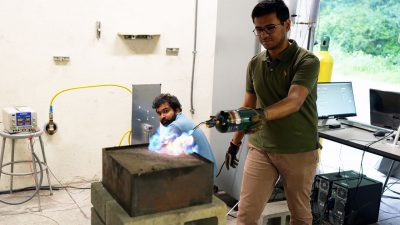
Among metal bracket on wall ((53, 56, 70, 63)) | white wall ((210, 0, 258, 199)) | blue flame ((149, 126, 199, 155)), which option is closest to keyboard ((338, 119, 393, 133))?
white wall ((210, 0, 258, 199))

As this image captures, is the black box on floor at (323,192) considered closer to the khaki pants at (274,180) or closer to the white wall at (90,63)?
the khaki pants at (274,180)

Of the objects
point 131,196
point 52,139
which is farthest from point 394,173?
point 131,196

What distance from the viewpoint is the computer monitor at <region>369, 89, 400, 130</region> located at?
9.84 feet

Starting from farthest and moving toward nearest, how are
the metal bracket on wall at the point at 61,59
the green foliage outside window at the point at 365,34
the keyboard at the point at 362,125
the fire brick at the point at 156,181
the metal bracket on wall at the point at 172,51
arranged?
the green foliage outside window at the point at 365,34 < the metal bracket on wall at the point at 172,51 < the metal bracket on wall at the point at 61,59 < the keyboard at the point at 362,125 < the fire brick at the point at 156,181

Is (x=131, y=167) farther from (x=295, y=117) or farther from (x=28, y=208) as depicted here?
(x=28, y=208)

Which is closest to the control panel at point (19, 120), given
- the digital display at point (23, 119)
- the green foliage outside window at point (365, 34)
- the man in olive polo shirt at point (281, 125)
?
the digital display at point (23, 119)

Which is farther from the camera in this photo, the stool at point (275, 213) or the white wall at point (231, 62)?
the white wall at point (231, 62)

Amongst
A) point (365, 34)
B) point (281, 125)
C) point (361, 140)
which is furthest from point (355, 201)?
point (365, 34)

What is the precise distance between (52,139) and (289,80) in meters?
2.27

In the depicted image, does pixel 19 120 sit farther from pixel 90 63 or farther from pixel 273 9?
pixel 273 9

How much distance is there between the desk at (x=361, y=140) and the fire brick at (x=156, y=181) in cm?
155

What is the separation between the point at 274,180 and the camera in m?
2.08

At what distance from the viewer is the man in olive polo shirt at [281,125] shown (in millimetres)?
1853

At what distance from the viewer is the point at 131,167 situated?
58.0 inches
